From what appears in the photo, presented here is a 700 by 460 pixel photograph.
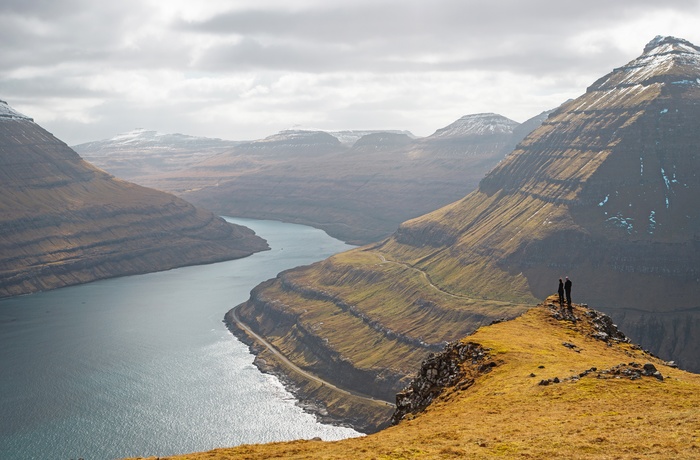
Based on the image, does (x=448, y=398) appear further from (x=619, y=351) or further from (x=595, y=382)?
(x=619, y=351)

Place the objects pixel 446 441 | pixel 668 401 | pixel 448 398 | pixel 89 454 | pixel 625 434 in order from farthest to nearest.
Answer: pixel 89 454, pixel 448 398, pixel 668 401, pixel 446 441, pixel 625 434

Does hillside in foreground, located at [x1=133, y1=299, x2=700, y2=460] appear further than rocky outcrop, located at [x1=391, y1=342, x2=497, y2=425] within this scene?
No

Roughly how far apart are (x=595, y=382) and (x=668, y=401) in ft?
23.7

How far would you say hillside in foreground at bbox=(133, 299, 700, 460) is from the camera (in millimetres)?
42969

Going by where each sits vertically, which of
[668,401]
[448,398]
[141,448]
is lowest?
[141,448]

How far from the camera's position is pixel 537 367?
65.1 meters

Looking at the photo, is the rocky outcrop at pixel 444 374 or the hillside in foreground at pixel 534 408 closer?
the hillside in foreground at pixel 534 408

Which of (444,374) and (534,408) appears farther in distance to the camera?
(444,374)

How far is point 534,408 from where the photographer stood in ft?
178

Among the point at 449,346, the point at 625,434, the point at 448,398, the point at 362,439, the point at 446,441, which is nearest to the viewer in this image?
the point at 625,434

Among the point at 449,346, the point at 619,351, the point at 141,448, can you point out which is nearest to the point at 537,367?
the point at 449,346

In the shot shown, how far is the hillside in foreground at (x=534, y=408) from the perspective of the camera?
4297cm

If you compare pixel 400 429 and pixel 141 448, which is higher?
pixel 400 429

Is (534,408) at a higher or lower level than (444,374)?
higher
